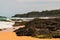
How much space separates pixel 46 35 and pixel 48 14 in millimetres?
48848

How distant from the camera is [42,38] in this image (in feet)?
61.3

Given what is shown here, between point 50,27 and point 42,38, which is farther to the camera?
point 50,27

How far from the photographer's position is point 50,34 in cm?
1916

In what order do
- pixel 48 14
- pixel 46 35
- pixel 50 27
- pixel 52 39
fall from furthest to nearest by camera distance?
pixel 48 14 < pixel 50 27 < pixel 46 35 < pixel 52 39

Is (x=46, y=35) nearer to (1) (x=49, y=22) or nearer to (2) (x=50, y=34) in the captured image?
(2) (x=50, y=34)

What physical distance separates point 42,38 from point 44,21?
3.45m

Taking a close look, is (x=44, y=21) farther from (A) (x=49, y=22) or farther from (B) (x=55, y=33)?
(B) (x=55, y=33)

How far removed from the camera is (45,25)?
68.8ft

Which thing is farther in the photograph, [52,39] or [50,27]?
[50,27]

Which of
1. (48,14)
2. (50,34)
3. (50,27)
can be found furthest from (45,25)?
(48,14)

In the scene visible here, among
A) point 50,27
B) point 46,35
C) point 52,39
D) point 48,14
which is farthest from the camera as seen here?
point 48,14

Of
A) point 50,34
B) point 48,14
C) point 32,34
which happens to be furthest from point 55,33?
point 48,14

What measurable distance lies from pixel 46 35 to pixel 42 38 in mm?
617

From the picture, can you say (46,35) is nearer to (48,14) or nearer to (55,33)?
(55,33)
